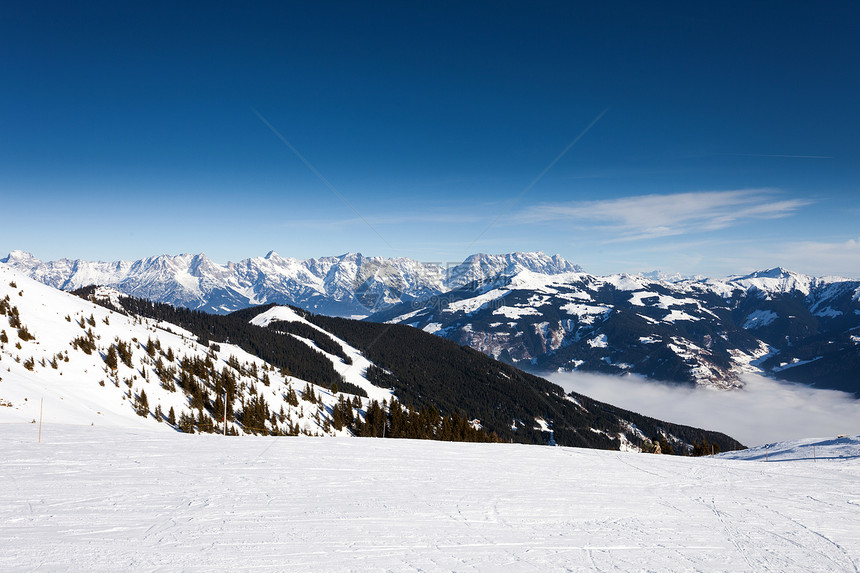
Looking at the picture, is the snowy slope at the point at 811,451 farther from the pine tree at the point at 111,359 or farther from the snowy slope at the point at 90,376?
the pine tree at the point at 111,359

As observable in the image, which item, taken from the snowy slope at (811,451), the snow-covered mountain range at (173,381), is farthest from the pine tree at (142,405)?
the snowy slope at (811,451)

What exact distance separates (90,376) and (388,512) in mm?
43361

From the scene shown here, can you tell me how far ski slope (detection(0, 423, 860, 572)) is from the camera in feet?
25.4

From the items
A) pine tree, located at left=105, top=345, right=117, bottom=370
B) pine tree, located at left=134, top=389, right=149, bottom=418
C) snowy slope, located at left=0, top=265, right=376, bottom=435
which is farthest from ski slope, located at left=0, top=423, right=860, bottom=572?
pine tree, located at left=105, top=345, right=117, bottom=370

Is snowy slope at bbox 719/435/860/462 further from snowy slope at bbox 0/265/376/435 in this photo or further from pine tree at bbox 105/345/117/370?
pine tree at bbox 105/345/117/370

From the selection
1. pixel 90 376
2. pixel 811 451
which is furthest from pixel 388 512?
pixel 90 376

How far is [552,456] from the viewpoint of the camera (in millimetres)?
19719

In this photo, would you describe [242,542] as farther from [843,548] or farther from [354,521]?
[843,548]

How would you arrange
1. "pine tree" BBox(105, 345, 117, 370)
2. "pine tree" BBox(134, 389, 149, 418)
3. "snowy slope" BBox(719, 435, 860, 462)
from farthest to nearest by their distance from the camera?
1. "pine tree" BBox(105, 345, 117, 370)
2. "pine tree" BBox(134, 389, 149, 418)
3. "snowy slope" BBox(719, 435, 860, 462)

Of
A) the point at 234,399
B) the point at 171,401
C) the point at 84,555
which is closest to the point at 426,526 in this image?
the point at 84,555

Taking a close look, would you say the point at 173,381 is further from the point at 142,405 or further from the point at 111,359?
the point at 142,405

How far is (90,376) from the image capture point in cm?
3859

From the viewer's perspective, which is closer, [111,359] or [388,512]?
[388,512]

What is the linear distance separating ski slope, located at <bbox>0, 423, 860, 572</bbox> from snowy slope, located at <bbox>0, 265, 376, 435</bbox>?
11165mm
